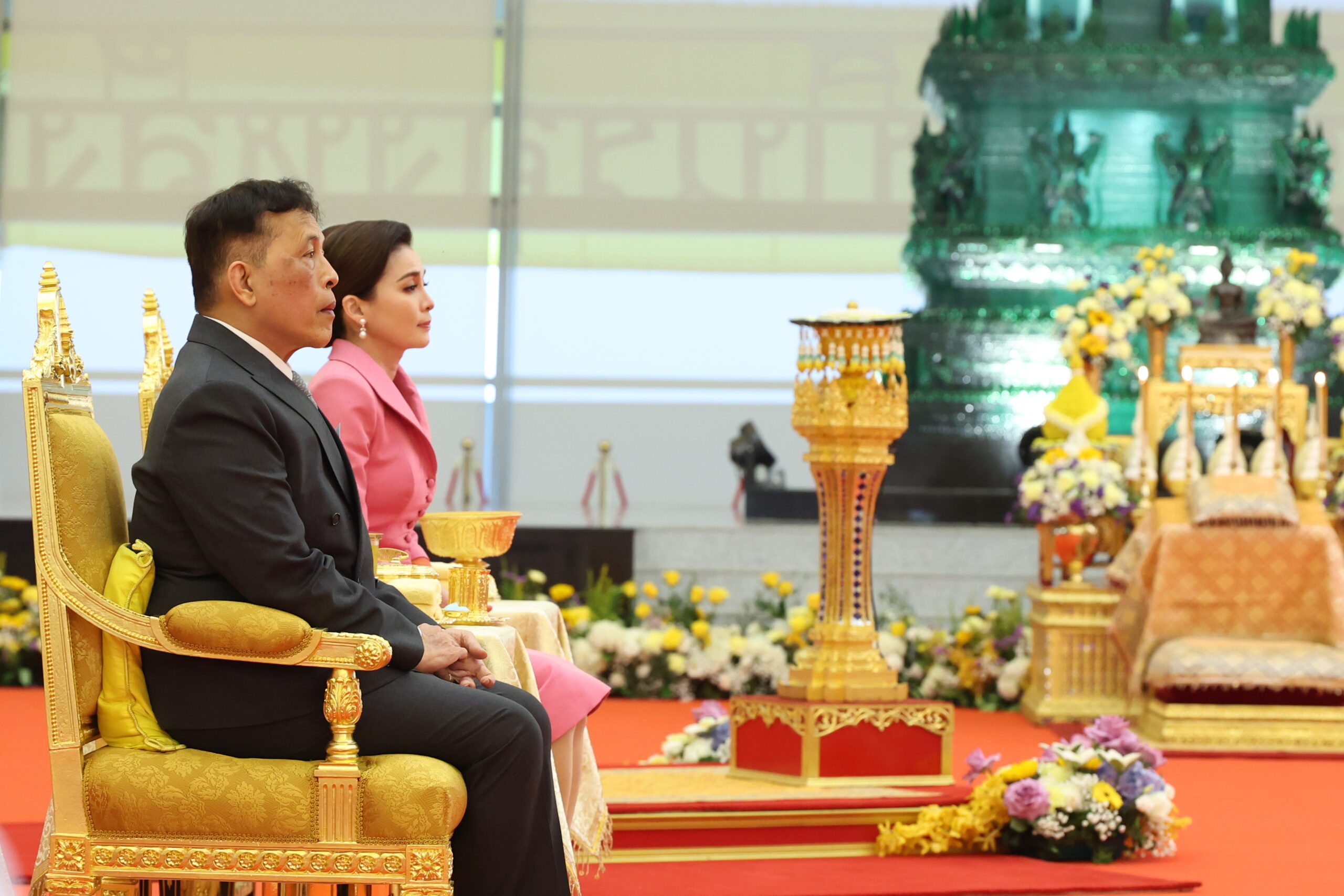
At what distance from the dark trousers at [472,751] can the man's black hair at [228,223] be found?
2.11 feet

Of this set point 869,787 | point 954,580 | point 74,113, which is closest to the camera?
point 869,787

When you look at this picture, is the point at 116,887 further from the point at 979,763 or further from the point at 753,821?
the point at 979,763

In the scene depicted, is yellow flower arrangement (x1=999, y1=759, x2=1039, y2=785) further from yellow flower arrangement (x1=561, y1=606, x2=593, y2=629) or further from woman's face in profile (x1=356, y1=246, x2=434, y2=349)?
yellow flower arrangement (x1=561, y1=606, x2=593, y2=629)

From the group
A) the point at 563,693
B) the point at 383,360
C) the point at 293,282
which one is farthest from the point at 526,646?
the point at 293,282

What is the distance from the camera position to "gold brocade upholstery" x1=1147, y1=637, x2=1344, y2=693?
17.5ft

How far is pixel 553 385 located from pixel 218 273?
409 inches

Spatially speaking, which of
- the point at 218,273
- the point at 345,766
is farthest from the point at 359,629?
the point at 218,273

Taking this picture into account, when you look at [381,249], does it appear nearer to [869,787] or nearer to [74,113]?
[869,787]

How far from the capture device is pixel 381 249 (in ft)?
10.0

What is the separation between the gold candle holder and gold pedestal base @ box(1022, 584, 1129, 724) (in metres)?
1.89

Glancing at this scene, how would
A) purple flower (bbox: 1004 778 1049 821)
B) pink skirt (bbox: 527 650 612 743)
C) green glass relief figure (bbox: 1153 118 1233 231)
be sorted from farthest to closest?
green glass relief figure (bbox: 1153 118 1233 231) < purple flower (bbox: 1004 778 1049 821) < pink skirt (bbox: 527 650 612 743)

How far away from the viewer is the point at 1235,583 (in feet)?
18.2

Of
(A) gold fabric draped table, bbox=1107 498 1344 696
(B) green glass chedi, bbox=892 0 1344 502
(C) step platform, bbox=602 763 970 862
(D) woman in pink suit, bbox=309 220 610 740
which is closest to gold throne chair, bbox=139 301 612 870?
(D) woman in pink suit, bbox=309 220 610 740

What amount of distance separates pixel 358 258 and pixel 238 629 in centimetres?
109
